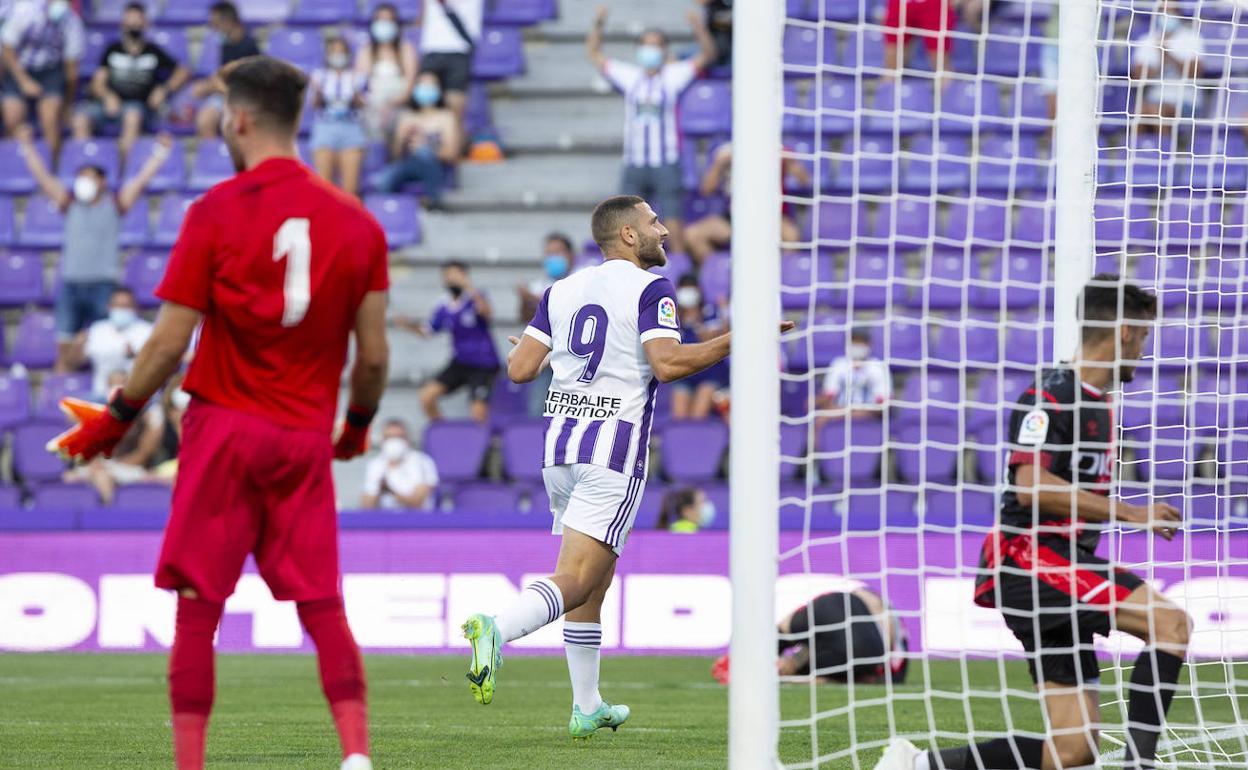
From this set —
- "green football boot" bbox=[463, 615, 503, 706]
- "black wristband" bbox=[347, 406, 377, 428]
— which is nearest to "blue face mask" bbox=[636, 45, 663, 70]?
"green football boot" bbox=[463, 615, 503, 706]

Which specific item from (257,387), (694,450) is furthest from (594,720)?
(694,450)

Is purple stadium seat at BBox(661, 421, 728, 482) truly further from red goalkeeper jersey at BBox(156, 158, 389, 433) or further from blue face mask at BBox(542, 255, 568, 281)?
red goalkeeper jersey at BBox(156, 158, 389, 433)

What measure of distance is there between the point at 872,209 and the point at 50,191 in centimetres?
817

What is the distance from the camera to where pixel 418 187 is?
17344 mm

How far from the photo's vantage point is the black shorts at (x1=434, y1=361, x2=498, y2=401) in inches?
591

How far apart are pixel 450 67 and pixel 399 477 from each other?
4.91 meters

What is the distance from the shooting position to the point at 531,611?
6707 millimetres

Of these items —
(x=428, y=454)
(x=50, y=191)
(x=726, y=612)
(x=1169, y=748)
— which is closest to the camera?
(x=1169, y=748)

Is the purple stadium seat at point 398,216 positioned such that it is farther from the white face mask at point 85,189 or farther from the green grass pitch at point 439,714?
the green grass pitch at point 439,714

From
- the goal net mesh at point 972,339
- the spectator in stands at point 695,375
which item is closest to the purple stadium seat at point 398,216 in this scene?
the spectator in stands at point 695,375

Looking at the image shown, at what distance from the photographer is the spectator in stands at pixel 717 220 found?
1576 cm

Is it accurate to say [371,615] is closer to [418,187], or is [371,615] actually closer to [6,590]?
[6,590]

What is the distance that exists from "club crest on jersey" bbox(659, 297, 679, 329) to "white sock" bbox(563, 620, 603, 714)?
131cm

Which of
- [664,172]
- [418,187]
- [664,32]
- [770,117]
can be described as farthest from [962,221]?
[770,117]
